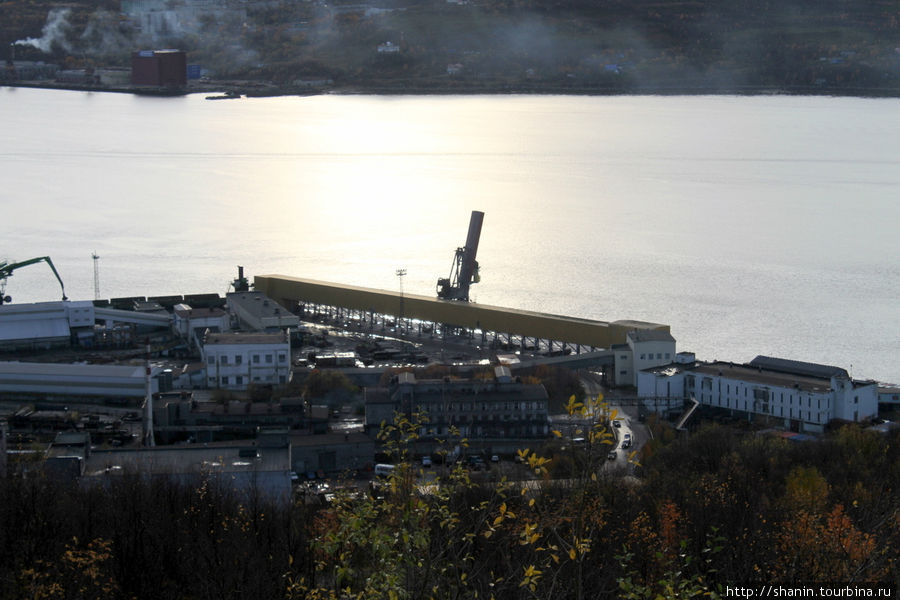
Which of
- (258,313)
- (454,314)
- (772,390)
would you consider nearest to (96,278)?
(258,313)

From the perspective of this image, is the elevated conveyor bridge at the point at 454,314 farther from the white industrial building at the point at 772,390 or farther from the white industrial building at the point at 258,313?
the white industrial building at the point at 772,390

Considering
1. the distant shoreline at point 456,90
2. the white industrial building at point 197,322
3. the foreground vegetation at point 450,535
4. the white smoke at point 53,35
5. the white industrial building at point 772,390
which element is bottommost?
the white industrial building at point 772,390

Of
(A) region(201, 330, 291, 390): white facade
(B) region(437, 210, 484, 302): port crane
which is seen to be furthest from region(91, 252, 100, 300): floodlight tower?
(A) region(201, 330, 291, 390): white facade

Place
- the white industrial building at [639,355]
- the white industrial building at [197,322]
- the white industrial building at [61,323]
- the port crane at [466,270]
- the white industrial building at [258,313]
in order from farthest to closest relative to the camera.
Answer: the port crane at [466,270]
the white industrial building at [61,323]
the white industrial building at [197,322]
the white industrial building at [258,313]
the white industrial building at [639,355]

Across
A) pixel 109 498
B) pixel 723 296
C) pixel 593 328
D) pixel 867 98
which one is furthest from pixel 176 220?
pixel 867 98

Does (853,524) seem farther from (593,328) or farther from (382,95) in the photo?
(382,95)

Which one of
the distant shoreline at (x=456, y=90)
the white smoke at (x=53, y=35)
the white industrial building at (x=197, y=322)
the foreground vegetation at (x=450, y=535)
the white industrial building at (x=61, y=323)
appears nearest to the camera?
the foreground vegetation at (x=450, y=535)

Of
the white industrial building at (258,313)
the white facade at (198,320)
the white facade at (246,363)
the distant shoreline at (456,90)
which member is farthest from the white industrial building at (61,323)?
the distant shoreline at (456,90)
